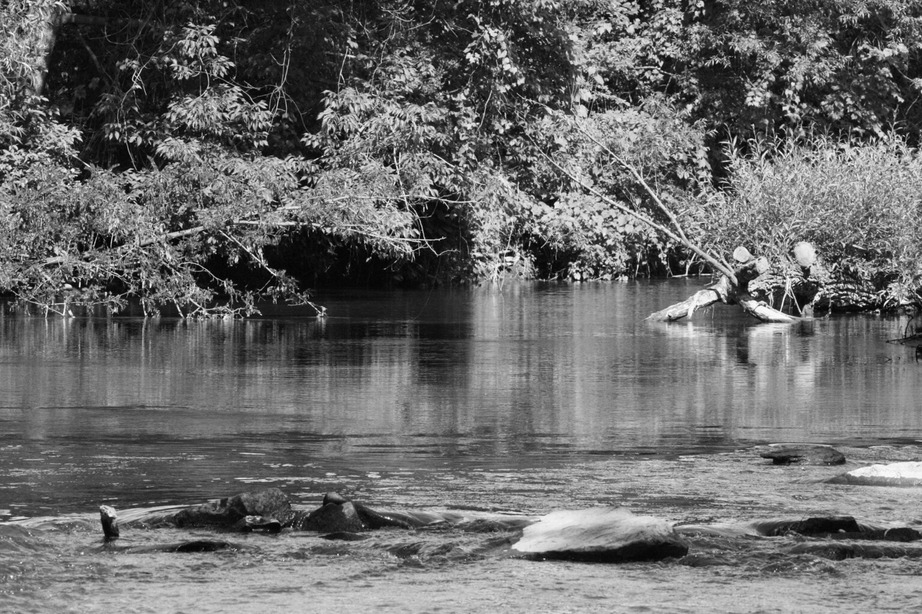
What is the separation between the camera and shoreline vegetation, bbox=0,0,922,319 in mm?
23828

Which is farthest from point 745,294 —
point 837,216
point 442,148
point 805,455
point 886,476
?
point 886,476

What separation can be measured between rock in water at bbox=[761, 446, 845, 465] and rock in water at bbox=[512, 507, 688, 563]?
2.59 meters

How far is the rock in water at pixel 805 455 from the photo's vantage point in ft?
31.2

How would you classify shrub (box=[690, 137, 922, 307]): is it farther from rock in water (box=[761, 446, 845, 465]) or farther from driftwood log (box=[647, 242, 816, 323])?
rock in water (box=[761, 446, 845, 465])

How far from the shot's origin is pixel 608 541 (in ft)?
22.7

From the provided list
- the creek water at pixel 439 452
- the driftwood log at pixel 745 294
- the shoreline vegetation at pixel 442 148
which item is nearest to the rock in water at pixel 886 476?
the creek water at pixel 439 452

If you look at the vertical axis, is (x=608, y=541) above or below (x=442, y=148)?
below

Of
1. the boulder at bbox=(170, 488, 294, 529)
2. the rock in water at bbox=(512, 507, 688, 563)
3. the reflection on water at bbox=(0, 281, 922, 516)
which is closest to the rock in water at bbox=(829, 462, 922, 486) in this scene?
the reflection on water at bbox=(0, 281, 922, 516)

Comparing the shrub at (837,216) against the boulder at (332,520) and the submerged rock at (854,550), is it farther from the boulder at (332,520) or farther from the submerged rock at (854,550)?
the boulder at (332,520)

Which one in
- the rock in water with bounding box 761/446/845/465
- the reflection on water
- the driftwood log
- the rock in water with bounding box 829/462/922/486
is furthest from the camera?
the driftwood log

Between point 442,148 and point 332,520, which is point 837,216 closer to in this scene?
point 442,148

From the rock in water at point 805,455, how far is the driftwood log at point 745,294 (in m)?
13.6

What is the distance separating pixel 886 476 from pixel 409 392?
18.6ft

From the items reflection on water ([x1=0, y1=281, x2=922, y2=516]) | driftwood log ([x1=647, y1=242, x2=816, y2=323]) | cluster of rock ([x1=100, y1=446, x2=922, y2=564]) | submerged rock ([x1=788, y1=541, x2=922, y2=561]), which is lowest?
submerged rock ([x1=788, y1=541, x2=922, y2=561])
